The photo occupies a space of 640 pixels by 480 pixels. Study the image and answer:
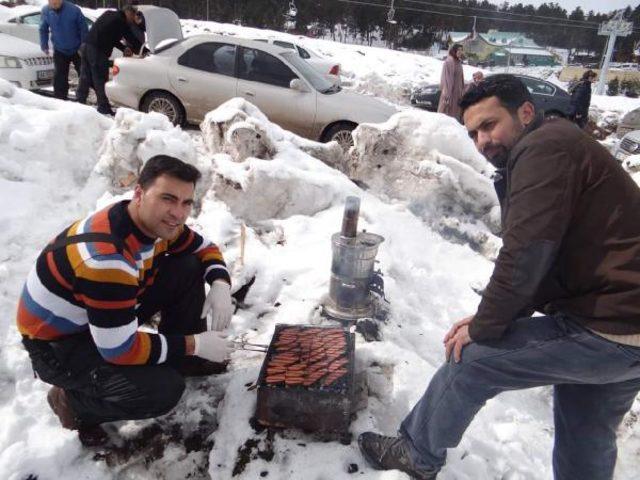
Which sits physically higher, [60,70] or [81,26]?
[81,26]

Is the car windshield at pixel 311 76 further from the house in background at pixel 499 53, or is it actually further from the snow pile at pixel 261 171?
the house in background at pixel 499 53

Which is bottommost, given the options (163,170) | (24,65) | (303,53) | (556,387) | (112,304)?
(556,387)

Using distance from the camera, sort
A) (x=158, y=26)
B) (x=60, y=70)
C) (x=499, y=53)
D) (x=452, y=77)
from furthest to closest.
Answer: (x=499, y=53) < (x=452, y=77) < (x=158, y=26) < (x=60, y=70)

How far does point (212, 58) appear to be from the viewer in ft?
22.7

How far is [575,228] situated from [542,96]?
13216 mm

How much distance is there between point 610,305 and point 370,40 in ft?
173

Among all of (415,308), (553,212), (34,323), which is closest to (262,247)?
(415,308)

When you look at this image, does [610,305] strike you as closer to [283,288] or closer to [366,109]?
[283,288]

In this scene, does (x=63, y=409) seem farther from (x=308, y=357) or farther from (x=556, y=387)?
(x=556, y=387)

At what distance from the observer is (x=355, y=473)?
2.06 metres

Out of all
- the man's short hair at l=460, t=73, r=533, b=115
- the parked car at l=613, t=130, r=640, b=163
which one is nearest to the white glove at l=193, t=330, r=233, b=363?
the man's short hair at l=460, t=73, r=533, b=115

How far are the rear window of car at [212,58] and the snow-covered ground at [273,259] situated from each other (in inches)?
44.2

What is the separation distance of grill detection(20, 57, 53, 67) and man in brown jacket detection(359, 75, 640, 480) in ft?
26.7

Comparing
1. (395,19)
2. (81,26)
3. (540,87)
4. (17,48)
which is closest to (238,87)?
(81,26)
